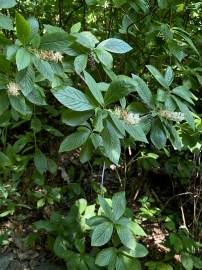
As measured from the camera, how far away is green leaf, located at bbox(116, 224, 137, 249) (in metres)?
1.79

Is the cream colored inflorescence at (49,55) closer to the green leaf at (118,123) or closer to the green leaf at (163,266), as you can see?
the green leaf at (118,123)

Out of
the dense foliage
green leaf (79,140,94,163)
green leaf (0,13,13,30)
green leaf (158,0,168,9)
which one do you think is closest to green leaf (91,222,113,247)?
the dense foliage

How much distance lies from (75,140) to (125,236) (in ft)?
1.99

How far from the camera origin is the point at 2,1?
1.31 meters

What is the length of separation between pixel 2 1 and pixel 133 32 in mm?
1144

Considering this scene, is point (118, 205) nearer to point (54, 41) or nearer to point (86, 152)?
point (86, 152)

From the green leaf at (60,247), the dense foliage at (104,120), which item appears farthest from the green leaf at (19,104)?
the green leaf at (60,247)

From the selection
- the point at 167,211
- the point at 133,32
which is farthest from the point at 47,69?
the point at 167,211

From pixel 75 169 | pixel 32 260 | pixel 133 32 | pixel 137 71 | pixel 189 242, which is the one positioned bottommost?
pixel 32 260

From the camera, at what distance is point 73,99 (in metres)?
1.26

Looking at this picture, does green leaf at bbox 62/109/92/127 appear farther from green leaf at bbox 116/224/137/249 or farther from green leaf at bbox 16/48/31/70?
green leaf at bbox 116/224/137/249

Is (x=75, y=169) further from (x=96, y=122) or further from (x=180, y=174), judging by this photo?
(x=96, y=122)

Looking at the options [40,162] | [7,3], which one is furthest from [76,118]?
[40,162]

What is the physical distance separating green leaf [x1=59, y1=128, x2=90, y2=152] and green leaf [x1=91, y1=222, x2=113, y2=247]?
531 mm
